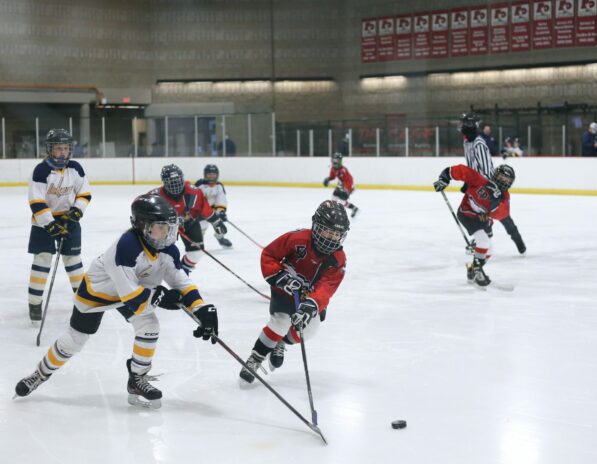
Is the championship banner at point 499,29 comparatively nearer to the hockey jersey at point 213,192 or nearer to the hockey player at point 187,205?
the hockey jersey at point 213,192

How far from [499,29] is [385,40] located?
326cm

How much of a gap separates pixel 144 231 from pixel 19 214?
974cm

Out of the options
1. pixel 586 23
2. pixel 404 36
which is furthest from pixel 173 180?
pixel 404 36

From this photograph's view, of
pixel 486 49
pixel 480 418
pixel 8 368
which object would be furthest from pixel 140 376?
pixel 486 49

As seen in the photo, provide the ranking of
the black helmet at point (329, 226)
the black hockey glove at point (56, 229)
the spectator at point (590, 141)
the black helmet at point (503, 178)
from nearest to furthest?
the black helmet at point (329, 226) < the black hockey glove at point (56, 229) < the black helmet at point (503, 178) < the spectator at point (590, 141)

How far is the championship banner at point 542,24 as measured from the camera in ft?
64.5

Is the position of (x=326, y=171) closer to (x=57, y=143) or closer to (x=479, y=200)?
(x=479, y=200)

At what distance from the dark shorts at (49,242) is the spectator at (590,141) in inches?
437

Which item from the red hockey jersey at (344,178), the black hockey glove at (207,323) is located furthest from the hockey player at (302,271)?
the red hockey jersey at (344,178)

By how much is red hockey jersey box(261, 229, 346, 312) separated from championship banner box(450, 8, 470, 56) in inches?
729

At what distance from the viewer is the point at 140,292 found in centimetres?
332

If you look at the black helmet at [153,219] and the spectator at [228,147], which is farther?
the spectator at [228,147]

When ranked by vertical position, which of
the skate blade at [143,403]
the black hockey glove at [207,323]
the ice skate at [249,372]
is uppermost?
the black hockey glove at [207,323]

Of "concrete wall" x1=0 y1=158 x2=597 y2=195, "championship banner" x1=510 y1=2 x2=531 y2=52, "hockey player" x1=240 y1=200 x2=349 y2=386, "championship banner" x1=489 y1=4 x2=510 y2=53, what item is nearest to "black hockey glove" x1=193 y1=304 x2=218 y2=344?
"hockey player" x1=240 y1=200 x2=349 y2=386
